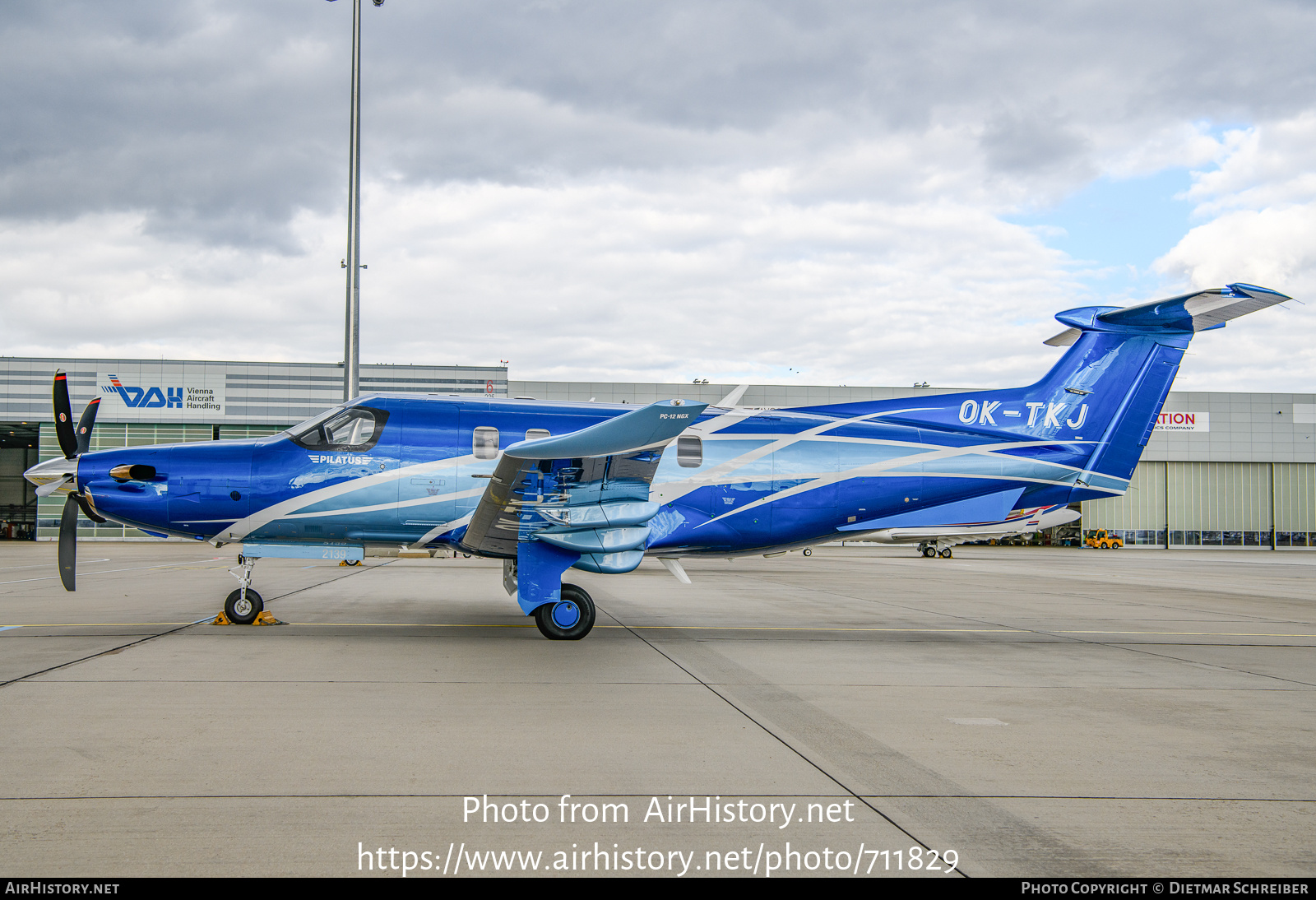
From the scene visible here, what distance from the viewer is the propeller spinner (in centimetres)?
991

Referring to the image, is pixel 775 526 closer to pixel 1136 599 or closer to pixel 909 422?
pixel 909 422

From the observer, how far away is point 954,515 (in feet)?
38.2

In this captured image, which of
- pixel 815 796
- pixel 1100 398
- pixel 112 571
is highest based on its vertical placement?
pixel 1100 398

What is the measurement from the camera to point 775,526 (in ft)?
37.2

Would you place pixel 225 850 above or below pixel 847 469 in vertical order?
below

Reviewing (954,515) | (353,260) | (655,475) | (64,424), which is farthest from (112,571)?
(954,515)

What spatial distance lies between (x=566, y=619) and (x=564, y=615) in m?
0.05

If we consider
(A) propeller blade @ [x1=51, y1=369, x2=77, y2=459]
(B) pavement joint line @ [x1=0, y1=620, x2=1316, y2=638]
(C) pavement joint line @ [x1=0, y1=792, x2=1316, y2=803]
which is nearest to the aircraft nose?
(A) propeller blade @ [x1=51, y1=369, x2=77, y2=459]

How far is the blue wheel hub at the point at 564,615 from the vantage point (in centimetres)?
991

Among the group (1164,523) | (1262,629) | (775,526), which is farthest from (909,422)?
(1164,523)

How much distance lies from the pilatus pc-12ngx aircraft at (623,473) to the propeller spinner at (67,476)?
34mm

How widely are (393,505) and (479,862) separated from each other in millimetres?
7673

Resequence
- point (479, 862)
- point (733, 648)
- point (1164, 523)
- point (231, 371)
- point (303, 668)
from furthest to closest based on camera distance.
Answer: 1. point (1164, 523)
2. point (231, 371)
3. point (733, 648)
4. point (303, 668)
5. point (479, 862)

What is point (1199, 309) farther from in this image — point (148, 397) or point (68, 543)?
point (148, 397)
